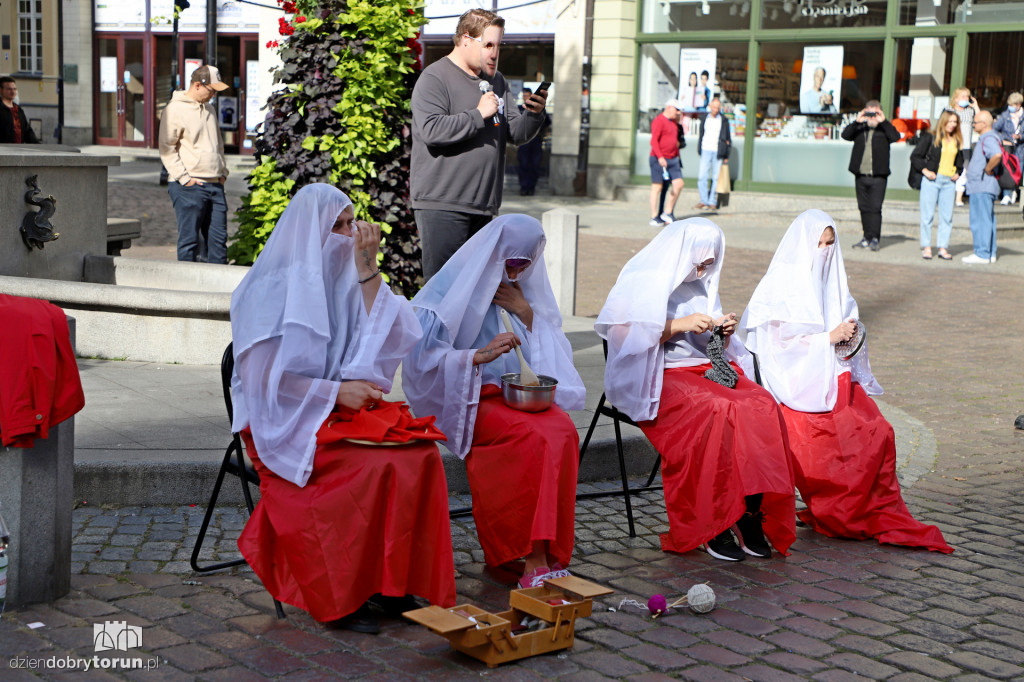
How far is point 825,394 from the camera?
216 inches

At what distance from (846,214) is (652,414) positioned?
14859 millimetres

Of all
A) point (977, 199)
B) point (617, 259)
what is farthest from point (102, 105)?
point (977, 199)

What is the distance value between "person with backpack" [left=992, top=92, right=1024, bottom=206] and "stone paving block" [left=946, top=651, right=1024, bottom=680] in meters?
16.4

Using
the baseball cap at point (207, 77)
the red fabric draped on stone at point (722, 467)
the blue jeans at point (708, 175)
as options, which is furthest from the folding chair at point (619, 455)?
the blue jeans at point (708, 175)

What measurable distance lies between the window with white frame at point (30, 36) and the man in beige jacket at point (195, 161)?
83.8ft

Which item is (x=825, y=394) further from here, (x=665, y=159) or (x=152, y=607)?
(x=665, y=159)

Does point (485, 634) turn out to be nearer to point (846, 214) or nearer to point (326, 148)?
point (326, 148)

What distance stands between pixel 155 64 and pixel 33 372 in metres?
28.8

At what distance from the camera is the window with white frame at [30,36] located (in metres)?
32.2

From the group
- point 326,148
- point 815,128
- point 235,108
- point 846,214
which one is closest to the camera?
point 326,148

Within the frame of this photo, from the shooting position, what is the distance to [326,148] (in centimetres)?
810

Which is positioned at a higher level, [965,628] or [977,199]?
[977,199]

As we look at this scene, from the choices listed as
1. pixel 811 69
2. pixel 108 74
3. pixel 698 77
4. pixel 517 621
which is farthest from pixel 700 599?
pixel 108 74

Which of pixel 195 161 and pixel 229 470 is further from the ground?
pixel 195 161
